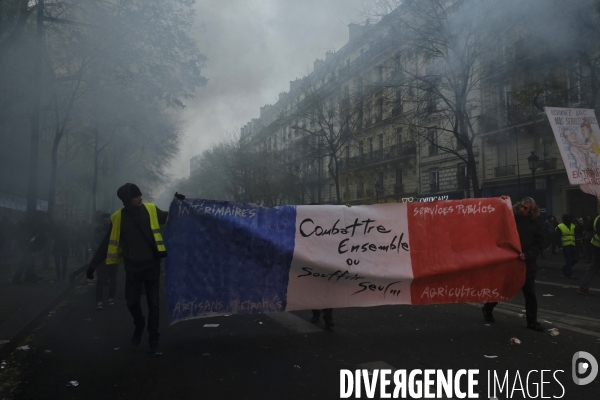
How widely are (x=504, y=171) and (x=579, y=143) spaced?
18.6m

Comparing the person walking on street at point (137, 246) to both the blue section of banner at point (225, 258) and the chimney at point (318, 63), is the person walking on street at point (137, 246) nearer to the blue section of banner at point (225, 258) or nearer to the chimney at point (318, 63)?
the blue section of banner at point (225, 258)

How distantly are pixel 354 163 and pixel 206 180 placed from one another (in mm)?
31315

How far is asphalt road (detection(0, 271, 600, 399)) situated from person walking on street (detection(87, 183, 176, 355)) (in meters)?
0.57

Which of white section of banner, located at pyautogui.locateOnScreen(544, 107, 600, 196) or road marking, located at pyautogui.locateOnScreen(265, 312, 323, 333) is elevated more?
white section of banner, located at pyautogui.locateOnScreen(544, 107, 600, 196)

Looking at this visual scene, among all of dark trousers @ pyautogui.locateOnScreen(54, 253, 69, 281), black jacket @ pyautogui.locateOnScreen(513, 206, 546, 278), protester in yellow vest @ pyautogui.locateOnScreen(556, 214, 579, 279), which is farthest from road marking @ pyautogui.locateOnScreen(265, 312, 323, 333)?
protester in yellow vest @ pyautogui.locateOnScreen(556, 214, 579, 279)

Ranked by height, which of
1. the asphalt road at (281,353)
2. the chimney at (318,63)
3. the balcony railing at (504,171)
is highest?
the chimney at (318,63)

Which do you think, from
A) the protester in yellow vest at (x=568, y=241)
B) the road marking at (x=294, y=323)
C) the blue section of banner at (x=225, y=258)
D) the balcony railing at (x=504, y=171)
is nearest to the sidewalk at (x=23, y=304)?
the blue section of banner at (x=225, y=258)

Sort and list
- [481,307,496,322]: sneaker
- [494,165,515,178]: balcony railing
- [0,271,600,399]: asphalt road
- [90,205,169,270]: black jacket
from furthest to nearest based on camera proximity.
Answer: [494,165,515,178]: balcony railing → [481,307,496,322]: sneaker → [90,205,169,270]: black jacket → [0,271,600,399]: asphalt road

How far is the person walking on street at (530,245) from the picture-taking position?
238 inches

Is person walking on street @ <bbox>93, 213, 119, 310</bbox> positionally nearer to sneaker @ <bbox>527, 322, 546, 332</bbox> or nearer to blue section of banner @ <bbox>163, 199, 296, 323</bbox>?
blue section of banner @ <bbox>163, 199, 296, 323</bbox>

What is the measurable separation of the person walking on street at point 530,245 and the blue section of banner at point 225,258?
8.99ft

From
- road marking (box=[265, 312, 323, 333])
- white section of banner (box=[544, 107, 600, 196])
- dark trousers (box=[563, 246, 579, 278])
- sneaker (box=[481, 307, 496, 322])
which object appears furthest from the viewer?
dark trousers (box=[563, 246, 579, 278])

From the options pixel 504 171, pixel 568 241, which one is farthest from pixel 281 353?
pixel 504 171

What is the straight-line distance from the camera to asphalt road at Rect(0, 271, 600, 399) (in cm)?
416
